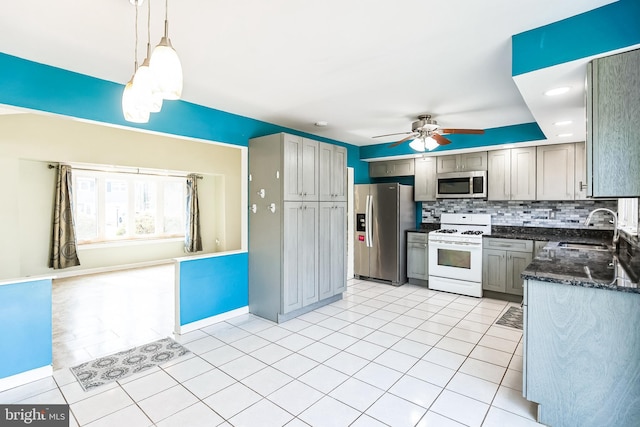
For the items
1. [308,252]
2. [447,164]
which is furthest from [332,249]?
[447,164]

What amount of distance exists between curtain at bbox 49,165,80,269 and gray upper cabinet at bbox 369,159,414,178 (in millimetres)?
5575

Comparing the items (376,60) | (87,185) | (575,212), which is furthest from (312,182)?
(87,185)

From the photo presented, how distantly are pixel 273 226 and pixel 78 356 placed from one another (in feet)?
7.18

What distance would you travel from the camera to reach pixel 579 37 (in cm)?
186

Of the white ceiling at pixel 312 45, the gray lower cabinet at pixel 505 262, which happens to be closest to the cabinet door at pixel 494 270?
the gray lower cabinet at pixel 505 262

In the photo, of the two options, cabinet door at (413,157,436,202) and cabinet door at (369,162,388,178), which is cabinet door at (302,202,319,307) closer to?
cabinet door at (413,157,436,202)

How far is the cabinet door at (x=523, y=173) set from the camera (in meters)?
4.51

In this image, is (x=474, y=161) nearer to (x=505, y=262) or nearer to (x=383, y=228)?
(x=505, y=262)

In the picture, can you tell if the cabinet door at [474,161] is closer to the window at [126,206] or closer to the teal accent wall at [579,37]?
the teal accent wall at [579,37]

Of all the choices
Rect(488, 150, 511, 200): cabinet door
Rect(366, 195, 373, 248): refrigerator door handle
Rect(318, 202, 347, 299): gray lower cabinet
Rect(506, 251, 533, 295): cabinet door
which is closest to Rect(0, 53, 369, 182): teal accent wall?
Rect(318, 202, 347, 299): gray lower cabinet

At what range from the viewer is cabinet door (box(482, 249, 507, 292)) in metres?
4.50

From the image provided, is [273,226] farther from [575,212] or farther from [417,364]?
[575,212]

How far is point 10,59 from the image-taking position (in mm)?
2322

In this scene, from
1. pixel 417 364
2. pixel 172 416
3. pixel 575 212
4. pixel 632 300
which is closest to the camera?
pixel 632 300
